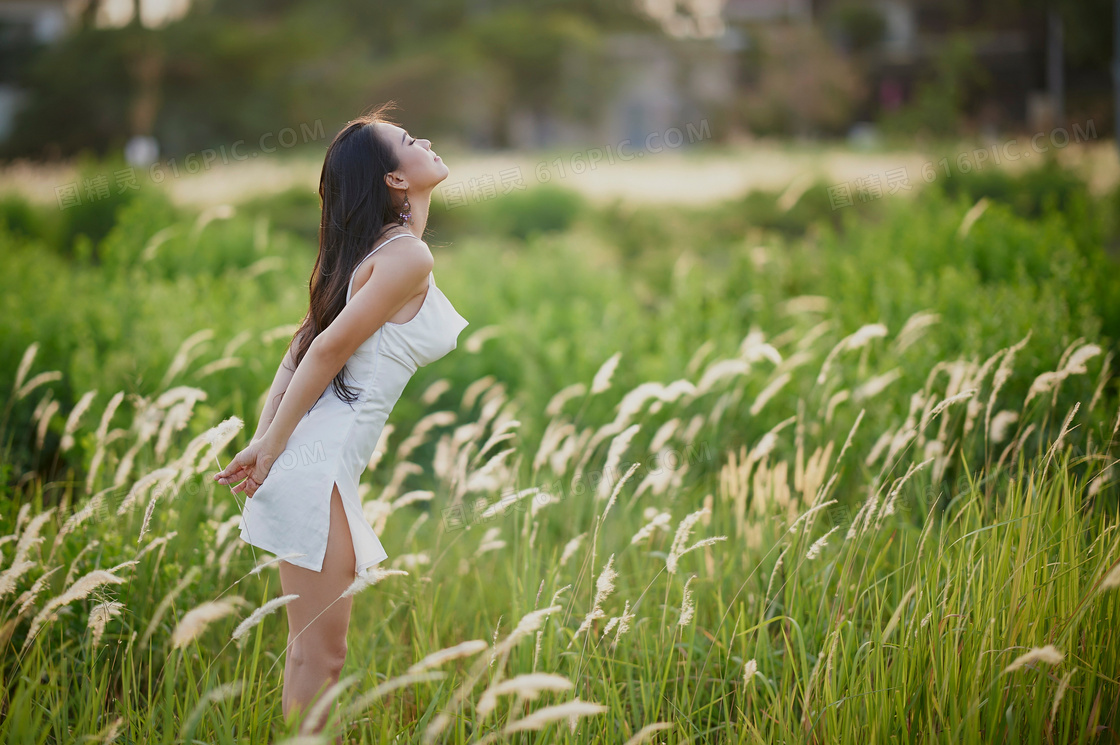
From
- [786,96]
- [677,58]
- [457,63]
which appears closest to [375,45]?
[457,63]

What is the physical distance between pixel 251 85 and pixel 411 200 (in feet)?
88.8

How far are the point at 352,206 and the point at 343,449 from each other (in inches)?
27.0

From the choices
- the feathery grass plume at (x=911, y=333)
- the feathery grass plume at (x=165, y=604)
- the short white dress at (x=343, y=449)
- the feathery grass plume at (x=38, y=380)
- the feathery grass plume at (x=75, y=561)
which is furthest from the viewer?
the feathery grass plume at (x=911, y=333)

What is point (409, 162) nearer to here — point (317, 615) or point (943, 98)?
point (317, 615)

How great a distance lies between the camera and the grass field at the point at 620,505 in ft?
6.86

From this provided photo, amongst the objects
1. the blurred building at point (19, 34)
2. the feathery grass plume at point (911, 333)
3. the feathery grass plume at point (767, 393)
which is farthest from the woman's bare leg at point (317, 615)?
the blurred building at point (19, 34)

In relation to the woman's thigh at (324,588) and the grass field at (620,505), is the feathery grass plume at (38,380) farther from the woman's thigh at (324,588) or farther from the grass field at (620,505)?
the woman's thigh at (324,588)

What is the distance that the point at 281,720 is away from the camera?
2.40 m

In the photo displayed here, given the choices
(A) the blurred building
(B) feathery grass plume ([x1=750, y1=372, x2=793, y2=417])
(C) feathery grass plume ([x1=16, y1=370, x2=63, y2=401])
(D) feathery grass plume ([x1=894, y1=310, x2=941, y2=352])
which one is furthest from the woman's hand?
(A) the blurred building

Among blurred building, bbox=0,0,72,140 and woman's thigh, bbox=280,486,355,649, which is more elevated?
blurred building, bbox=0,0,72,140

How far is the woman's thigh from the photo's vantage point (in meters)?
2.06

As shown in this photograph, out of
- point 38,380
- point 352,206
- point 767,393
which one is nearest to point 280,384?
point 352,206

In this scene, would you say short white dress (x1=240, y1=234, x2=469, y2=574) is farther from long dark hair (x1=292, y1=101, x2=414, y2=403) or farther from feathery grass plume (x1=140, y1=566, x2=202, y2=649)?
feathery grass plume (x1=140, y1=566, x2=202, y2=649)

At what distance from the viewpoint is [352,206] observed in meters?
2.21
